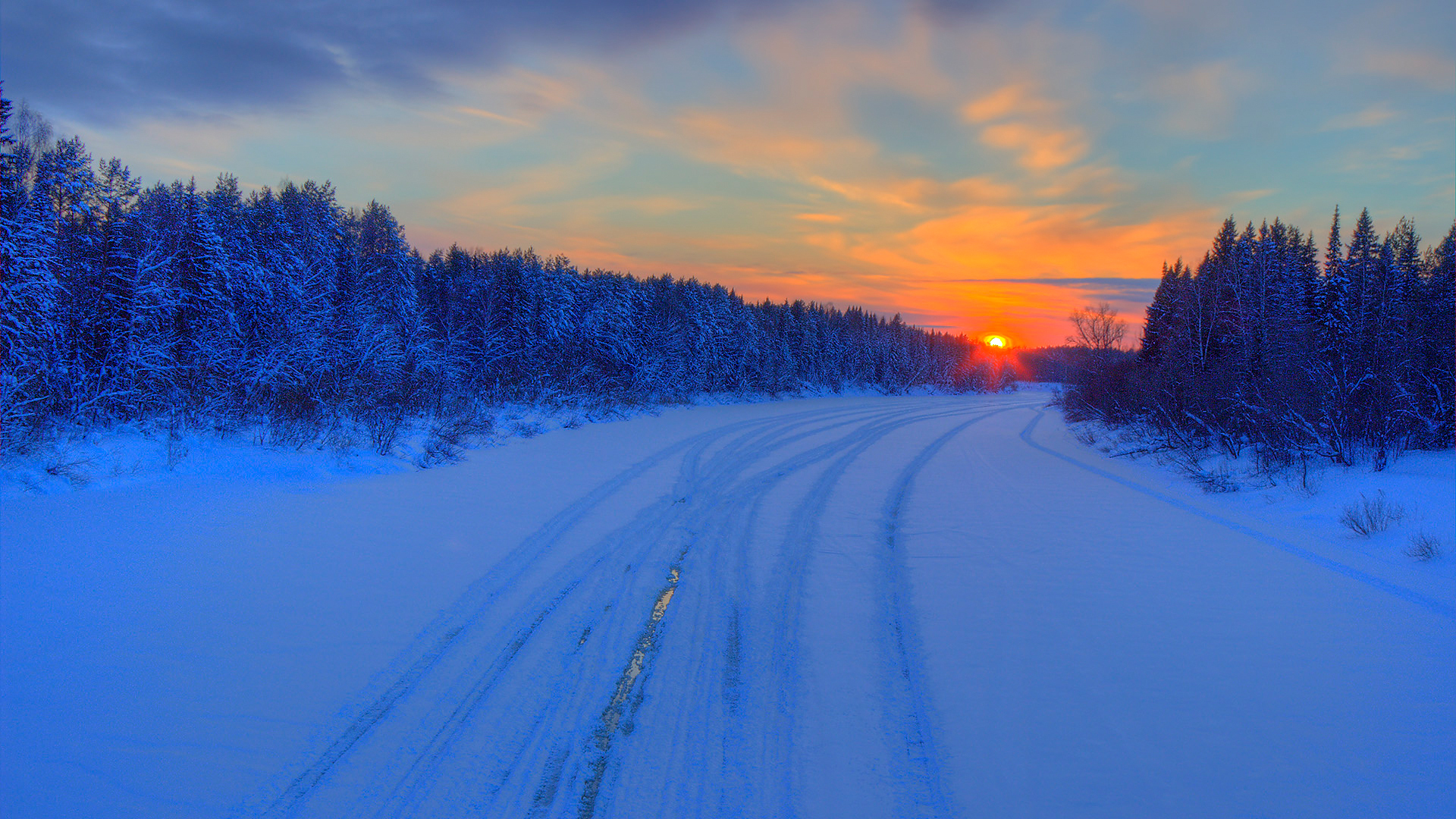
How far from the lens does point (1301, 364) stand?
1430cm

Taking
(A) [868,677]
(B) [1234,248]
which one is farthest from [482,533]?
(B) [1234,248]

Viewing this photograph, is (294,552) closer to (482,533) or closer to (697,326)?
(482,533)

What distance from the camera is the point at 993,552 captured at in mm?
7953

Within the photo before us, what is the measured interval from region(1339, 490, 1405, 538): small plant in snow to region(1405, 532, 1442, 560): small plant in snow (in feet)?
2.24

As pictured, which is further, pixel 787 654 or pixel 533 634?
pixel 533 634

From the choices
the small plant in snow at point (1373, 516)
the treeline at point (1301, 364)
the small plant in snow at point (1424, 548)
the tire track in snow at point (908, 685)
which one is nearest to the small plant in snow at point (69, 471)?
the tire track in snow at point (908, 685)

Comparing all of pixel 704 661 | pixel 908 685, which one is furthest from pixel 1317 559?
pixel 704 661

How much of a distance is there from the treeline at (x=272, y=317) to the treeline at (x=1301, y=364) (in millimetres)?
21758

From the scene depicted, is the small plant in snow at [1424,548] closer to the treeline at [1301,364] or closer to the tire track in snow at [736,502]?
the treeline at [1301,364]

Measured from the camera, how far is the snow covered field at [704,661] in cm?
330

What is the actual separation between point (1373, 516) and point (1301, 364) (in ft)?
25.3

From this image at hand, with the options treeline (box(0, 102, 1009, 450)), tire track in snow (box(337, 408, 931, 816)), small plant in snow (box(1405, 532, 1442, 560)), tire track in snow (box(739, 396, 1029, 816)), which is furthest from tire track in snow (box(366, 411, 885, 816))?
small plant in snow (box(1405, 532, 1442, 560))

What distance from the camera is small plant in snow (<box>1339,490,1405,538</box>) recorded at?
855 centimetres

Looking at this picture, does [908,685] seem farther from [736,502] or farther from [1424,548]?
[1424,548]
